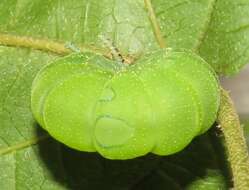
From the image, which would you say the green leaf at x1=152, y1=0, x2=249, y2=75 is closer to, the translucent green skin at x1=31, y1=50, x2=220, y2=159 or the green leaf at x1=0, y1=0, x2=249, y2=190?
the green leaf at x1=0, y1=0, x2=249, y2=190

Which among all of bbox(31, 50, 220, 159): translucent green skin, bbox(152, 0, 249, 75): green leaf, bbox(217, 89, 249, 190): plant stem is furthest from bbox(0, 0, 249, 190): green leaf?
bbox(31, 50, 220, 159): translucent green skin

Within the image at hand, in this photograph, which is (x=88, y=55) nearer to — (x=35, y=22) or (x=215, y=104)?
(x=215, y=104)

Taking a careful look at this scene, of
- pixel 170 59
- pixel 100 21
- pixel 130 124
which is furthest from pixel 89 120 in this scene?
pixel 100 21

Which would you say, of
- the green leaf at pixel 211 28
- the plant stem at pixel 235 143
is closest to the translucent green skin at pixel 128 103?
the plant stem at pixel 235 143

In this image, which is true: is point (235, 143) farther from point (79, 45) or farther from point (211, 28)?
point (79, 45)

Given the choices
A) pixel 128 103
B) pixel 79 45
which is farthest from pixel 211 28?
pixel 128 103

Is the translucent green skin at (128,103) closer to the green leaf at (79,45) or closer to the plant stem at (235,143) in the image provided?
the plant stem at (235,143)
